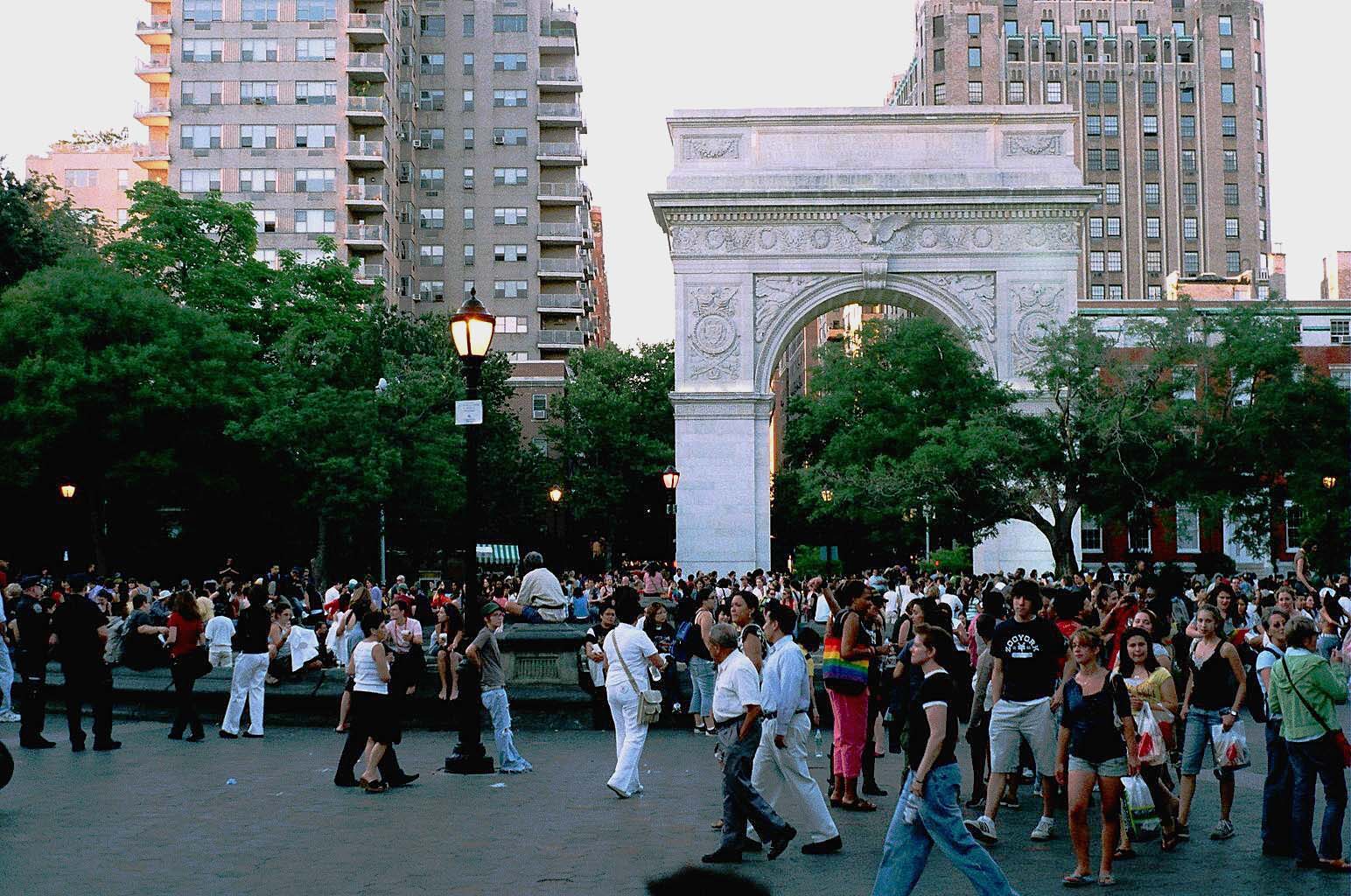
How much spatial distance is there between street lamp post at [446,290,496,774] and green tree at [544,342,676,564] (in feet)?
178

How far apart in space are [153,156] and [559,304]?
2327cm

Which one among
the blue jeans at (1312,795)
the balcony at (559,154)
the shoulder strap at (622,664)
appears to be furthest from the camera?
the balcony at (559,154)

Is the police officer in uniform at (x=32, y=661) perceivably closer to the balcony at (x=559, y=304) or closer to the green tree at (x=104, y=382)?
the green tree at (x=104, y=382)

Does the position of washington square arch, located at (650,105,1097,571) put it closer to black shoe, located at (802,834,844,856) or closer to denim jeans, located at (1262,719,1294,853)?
black shoe, located at (802,834,844,856)

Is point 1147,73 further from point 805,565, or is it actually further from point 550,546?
point 550,546

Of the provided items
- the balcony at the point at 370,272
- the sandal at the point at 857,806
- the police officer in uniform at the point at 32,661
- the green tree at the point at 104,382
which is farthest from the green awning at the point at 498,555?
the sandal at the point at 857,806

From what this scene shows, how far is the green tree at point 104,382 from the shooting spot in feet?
133

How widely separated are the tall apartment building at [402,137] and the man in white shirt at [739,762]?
2526 inches

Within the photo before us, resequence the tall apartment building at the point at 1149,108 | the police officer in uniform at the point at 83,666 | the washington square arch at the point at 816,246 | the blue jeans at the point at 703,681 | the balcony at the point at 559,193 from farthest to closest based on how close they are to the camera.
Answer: the tall apartment building at the point at 1149,108 < the balcony at the point at 559,193 < the washington square arch at the point at 816,246 < the blue jeans at the point at 703,681 < the police officer in uniform at the point at 83,666

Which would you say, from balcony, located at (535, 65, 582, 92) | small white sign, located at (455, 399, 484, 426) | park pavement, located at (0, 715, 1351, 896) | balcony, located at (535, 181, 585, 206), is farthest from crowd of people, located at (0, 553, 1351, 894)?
balcony, located at (535, 65, 582, 92)

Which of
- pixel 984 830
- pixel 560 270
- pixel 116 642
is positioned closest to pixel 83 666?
pixel 116 642

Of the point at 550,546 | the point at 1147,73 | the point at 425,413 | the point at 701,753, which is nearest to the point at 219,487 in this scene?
the point at 425,413

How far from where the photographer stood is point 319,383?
48.4 meters

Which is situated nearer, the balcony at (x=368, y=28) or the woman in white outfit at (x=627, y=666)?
the woman in white outfit at (x=627, y=666)
